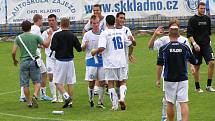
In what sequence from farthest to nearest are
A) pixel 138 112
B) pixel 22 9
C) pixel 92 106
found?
pixel 22 9, pixel 92 106, pixel 138 112

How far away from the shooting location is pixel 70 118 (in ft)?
46.9

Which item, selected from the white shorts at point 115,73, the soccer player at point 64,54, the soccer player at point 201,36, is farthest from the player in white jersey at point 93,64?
the soccer player at point 201,36

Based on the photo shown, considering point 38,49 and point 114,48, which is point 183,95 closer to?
point 114,48

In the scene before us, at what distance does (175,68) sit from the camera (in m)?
12.1

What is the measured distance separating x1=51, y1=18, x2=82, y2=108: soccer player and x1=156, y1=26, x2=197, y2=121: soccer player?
392 cm

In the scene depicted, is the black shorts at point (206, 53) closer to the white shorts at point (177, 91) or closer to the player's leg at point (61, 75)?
the player's leg at point (61, 75)

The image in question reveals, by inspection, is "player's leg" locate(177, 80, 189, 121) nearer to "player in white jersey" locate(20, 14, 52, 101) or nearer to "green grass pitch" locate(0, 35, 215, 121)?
"green grass pitch" locate(0, 35, 215, 121)

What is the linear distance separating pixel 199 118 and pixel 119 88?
235 centimetres

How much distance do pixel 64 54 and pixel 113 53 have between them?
4.43ft

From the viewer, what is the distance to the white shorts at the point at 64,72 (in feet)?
51.8

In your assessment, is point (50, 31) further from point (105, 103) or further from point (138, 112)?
point (138, 112)

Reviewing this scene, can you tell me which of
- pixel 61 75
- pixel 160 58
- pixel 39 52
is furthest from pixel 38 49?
pixel 160 58

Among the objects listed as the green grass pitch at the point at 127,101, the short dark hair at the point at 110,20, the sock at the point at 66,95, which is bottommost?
the green grass pitch at the point at 127,101

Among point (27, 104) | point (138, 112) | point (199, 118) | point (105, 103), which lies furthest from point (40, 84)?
point (199, 118)
